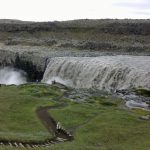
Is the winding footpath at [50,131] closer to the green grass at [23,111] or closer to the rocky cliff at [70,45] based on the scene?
the green grass at [23,111]

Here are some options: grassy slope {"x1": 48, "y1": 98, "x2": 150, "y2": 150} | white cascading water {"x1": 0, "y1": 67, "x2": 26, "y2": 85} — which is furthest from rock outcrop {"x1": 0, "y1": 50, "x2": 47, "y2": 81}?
grassy slope {"x1": 48, "y1": 98, "x2": 150, "y2": 150}

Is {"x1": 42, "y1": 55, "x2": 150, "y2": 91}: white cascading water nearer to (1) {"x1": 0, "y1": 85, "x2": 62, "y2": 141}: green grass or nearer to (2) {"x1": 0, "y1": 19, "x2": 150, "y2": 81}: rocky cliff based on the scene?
(2) {"x1": 0, "y1": 19, "x2": 150, "y2": 81}: rocky cliff

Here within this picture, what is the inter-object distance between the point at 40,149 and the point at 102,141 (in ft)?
29.1

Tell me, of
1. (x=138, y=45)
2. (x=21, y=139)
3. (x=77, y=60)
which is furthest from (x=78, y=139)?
(x=138, y=45)

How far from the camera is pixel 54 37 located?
637 feet

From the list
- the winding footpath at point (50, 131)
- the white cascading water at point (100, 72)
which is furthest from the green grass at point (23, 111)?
the white cascading water at point (100, 72)

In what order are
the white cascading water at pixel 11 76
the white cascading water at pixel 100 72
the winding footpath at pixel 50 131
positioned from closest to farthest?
1. the winding footpath at pixel 50 131
2. the white cascading water at pixel 100 72
3. the white cascading water at pixel 11 76

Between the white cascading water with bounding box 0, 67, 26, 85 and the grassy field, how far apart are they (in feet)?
184

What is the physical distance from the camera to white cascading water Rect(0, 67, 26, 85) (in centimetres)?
14088

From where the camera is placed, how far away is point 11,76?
5743 inches

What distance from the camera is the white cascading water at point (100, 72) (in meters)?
93.5

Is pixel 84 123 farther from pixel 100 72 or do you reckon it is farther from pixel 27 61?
pixel 27 61

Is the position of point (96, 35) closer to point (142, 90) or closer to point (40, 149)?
point (142, 90)

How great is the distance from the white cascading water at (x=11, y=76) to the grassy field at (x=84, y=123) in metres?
56.0
